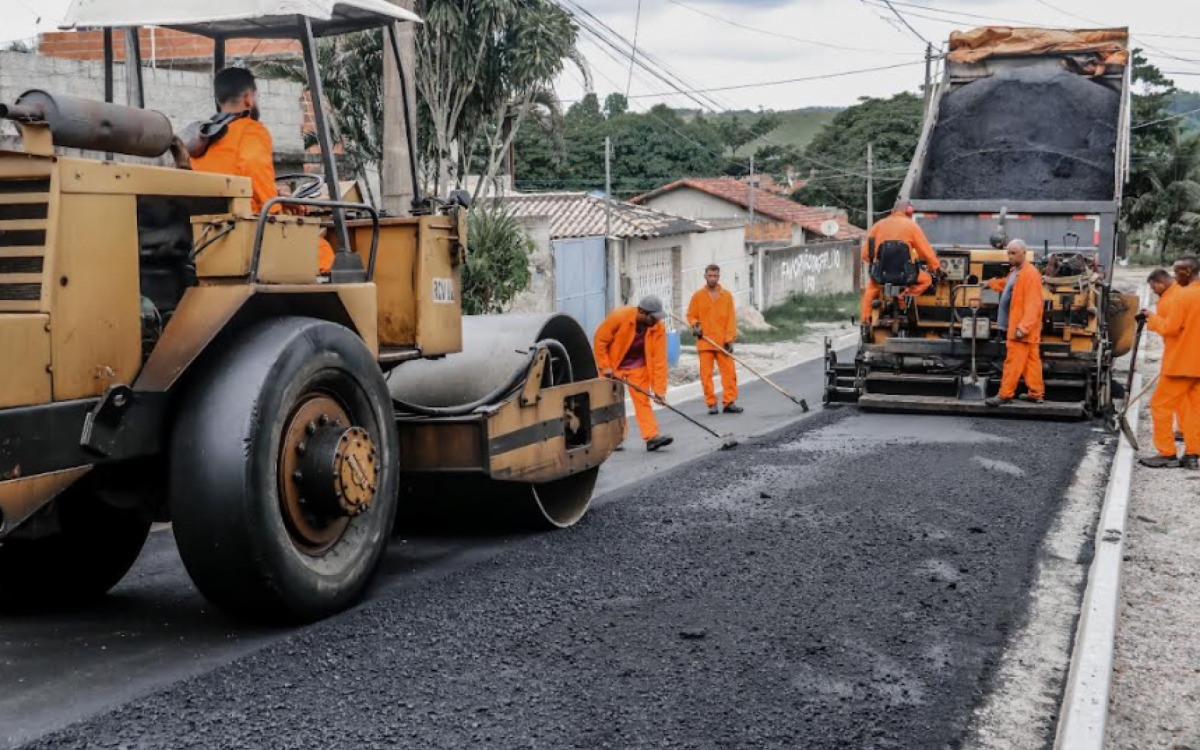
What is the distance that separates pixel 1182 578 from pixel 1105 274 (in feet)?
20.6

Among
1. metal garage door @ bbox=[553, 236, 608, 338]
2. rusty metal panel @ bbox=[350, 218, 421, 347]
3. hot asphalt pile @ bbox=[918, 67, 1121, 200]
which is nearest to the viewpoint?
rusty metal panel @ bbox=[350, 218, 421, 347]

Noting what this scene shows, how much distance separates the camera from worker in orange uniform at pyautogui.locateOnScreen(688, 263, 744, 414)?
12.9 m

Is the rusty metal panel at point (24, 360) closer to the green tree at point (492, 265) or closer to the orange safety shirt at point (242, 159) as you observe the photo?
the orange safety shirt at point (242, 159)

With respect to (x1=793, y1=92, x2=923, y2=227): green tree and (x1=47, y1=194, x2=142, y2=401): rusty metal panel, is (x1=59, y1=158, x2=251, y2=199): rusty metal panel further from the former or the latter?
(x1=793, y1=92, x2=923, y2=227): green tree

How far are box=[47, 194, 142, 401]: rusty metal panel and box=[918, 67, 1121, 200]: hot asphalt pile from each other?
421 inches

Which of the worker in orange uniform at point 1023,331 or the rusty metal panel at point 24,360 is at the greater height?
the rusty metal panel at point 24,360

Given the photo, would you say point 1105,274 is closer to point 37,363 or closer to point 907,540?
point 907,540

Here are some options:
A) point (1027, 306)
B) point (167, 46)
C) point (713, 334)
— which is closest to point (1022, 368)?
point (1027, 306)

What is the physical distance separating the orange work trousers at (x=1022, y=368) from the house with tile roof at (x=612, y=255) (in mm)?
7685

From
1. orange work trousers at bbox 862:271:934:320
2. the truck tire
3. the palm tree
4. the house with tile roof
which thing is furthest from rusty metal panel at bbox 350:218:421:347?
the palm tree

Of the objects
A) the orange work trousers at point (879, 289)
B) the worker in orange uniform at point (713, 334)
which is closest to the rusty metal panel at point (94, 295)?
the orange work trousers at point (879, 289)

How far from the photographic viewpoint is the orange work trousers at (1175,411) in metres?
9.77

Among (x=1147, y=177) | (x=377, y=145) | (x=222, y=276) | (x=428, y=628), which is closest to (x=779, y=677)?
(x=428, y=628)

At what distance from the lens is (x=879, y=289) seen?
12047mm
